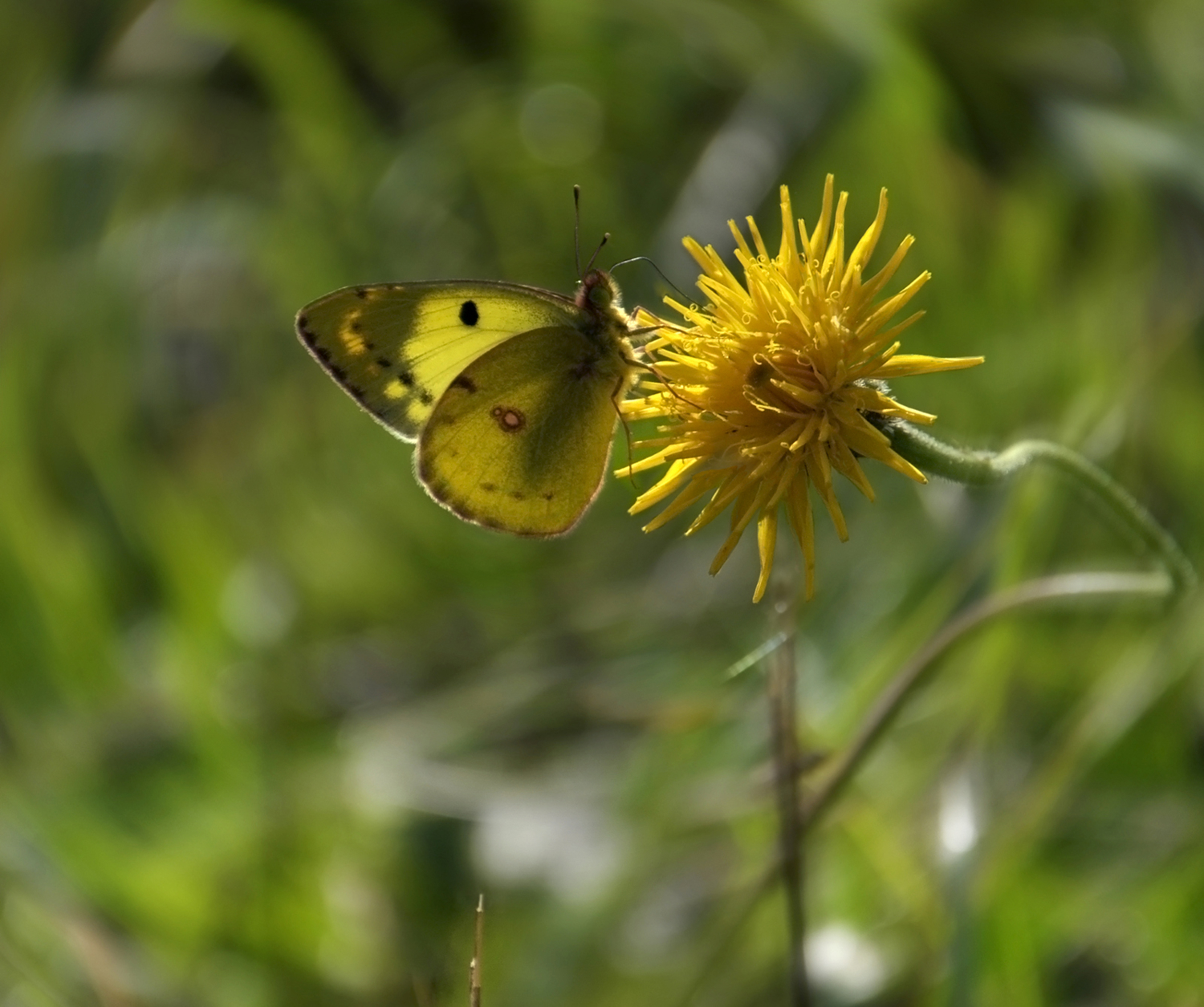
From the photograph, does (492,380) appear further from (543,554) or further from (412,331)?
(543,554)

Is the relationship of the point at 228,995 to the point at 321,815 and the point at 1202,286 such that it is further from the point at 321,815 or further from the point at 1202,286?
the point at 1202,286

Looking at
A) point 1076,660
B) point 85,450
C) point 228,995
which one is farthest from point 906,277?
point 85,450

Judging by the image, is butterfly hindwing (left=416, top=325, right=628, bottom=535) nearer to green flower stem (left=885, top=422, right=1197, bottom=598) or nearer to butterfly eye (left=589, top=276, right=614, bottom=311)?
butterfly eye (left=589, top=276, right=614, bottom=311)

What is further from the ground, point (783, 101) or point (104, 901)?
point (783, 101)

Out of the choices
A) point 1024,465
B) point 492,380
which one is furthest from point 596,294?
point 1024,465

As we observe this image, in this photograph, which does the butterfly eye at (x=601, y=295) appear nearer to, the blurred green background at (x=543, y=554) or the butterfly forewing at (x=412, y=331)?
the butterfly forewing at (x=412, y=331)

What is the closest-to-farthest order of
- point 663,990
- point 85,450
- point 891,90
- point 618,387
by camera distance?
point 618,387 < point 663,990 < point 891,90 < point 85,450

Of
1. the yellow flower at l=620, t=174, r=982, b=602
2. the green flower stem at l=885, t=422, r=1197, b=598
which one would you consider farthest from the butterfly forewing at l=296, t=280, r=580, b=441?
the green flower stem at l=885, t=422, r=1197, b=598
